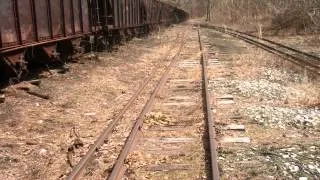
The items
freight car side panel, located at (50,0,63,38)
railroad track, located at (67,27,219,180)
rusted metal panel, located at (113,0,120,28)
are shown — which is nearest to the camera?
railroad track, located at (67,27,219,180)

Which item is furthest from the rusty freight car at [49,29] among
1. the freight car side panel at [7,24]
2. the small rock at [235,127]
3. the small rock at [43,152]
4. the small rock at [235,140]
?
the small rock at [235,140]

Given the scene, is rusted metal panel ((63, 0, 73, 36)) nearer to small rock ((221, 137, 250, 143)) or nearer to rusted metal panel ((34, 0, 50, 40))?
rusted metal panel ((34, 0, 50, 40))

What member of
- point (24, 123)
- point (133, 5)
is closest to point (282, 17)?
point (133, 5)

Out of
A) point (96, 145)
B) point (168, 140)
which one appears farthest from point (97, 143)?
point (168, 140)

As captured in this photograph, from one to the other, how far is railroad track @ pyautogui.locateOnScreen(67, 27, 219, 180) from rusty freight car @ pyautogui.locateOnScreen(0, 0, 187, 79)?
2.82 metres

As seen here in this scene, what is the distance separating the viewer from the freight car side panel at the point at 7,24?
10000 millimetres

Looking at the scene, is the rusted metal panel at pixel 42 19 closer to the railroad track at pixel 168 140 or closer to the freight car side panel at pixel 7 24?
the freight car side panel at pixel 7 24

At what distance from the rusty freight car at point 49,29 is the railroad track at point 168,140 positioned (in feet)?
9.25

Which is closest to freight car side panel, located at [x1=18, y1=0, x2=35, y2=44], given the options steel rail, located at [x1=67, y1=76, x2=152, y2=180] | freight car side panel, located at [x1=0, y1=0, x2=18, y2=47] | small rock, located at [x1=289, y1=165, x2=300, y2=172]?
freight car side panel, located at [x1=0, y1=0, x2=18, y2=47]

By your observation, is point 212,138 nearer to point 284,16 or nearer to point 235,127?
point 235,127

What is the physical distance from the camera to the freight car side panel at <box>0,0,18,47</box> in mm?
10000

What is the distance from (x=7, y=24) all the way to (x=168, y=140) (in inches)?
187

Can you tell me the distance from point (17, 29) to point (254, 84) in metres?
6.22

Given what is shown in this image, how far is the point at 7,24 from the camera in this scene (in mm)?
10234
